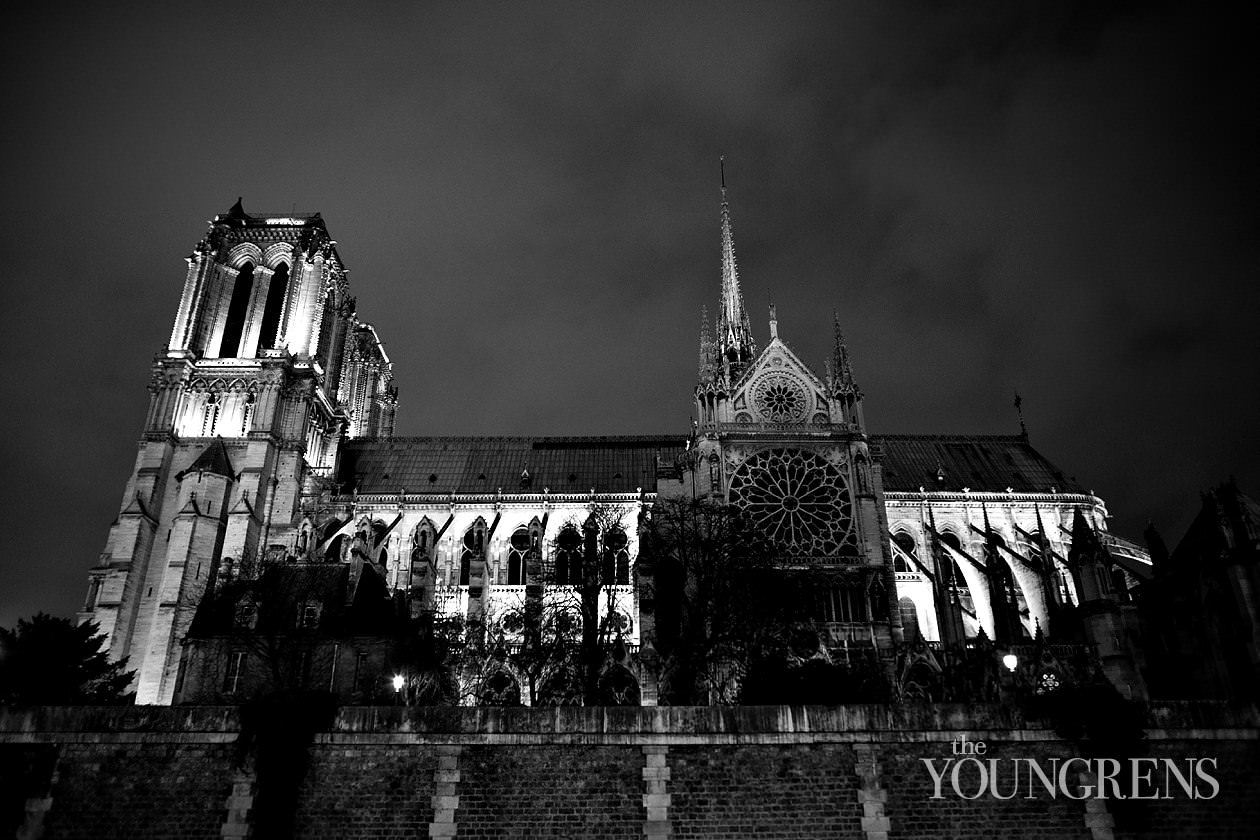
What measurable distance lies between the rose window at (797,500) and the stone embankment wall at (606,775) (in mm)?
23303

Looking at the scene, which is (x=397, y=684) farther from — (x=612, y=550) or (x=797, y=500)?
(x=797, y=500)

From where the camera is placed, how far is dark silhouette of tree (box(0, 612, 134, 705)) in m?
29.7

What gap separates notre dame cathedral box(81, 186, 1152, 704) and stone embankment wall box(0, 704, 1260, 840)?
1332cm

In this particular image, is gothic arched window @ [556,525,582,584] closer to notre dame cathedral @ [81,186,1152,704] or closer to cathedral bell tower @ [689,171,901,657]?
notre dame cathedral @ [81,186,1152,704]

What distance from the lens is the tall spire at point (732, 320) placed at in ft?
200

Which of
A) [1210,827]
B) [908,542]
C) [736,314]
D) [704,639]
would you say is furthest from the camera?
[736,314]

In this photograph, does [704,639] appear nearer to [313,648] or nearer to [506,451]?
[313,648]

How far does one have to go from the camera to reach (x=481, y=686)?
1268 inches

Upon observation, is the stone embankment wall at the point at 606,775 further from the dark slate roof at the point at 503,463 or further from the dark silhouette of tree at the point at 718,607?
the dark slate roof at the point at 503,463

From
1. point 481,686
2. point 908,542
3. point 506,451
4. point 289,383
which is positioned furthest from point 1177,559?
point 289,383

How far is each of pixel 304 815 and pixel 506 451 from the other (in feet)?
136

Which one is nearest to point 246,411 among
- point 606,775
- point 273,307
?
point 273,307

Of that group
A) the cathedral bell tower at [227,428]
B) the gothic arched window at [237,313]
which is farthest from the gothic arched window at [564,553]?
the gothic arched window at [237,313]

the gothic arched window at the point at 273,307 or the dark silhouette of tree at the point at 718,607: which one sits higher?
the gothic arched window at the point at 273,307
